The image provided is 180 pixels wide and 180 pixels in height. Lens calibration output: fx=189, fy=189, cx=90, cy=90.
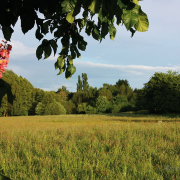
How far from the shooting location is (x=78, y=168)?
→ 4.03 metres

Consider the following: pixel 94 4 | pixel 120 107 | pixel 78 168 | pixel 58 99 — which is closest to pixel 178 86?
pixel 120 107

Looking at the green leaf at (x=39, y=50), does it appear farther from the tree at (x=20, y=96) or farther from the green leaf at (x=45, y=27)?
the tree at (x=20, y=96)

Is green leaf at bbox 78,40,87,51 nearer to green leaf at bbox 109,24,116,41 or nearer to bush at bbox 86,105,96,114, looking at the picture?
green leaf at bbox 109,24,116,41

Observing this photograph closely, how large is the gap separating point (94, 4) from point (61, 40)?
1520 millimetres

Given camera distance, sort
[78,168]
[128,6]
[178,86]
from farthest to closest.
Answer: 1. [178,86]
2. [78,168]
3. [128,6]

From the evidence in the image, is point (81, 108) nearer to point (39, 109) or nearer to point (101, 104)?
point (101, 104)

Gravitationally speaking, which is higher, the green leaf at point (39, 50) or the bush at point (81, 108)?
the green leaf at point (39, 50)

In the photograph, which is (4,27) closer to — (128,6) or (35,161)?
(128,6)

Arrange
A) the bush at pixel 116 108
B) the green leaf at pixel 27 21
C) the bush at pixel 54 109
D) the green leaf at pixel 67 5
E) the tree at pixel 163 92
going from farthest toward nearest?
1. the bush at pixel 116 108
2. the bush at pixel 54 109
3. the tree at pixel 163 92
4. the green leaf at pixel 27 21
5. the green leaf at pixel 67 5

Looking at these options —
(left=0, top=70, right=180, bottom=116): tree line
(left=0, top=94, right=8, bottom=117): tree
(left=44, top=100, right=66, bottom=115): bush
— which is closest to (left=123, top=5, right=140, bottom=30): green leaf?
(left=0, top=70, right=180, bottom=116): tree line

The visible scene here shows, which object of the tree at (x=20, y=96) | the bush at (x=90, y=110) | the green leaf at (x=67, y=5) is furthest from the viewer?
the bush at (x=90, y=110)

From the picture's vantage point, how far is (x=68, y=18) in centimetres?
162

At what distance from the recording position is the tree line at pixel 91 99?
33.5 meters

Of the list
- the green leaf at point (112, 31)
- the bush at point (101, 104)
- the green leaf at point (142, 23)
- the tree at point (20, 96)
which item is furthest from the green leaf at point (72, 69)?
the bush at point (101, 104)
